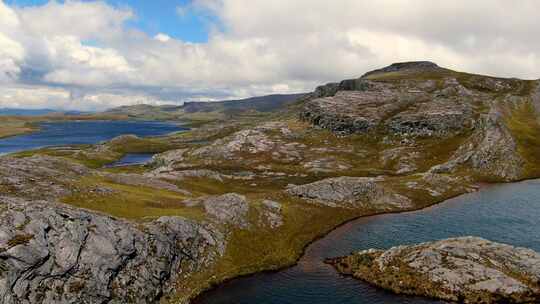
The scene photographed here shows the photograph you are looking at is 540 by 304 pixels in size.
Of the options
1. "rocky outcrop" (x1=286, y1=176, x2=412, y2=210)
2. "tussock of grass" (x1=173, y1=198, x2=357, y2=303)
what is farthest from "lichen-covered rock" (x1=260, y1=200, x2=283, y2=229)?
"rocky outcrop" (x1=286, y1=176, x2=412, y2=210)

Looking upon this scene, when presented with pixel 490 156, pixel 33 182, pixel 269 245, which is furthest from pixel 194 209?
pixel 490 156

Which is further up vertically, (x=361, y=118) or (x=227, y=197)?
(x=361, y=118)

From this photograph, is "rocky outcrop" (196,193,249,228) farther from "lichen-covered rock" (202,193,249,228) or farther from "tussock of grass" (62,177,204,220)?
"tussock of grass" (62,177,204,220)

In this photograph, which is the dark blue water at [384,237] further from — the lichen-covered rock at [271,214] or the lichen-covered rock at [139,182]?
the lichen-covered rock at [139,182]

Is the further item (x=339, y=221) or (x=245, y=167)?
(x=245, y=167)

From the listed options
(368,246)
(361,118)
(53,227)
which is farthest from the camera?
(361,118)

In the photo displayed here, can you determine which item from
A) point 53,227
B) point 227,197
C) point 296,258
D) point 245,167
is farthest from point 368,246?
point 245,167

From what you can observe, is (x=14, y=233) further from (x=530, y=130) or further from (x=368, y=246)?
(x=530, y=130)
